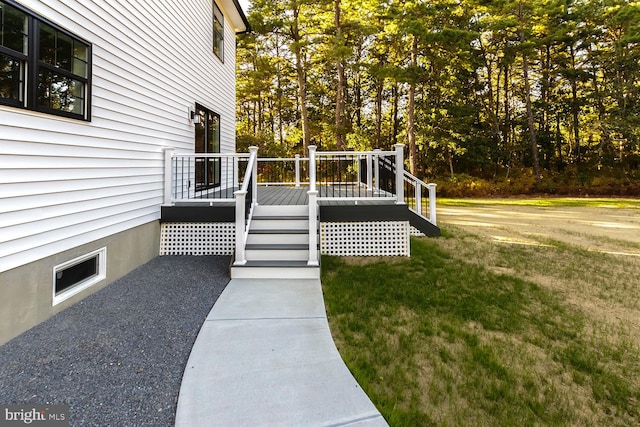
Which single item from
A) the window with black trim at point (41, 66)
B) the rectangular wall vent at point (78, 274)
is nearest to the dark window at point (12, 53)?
the window with black trim at point (41, 66)

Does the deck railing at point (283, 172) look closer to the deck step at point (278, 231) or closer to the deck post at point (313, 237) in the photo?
the deck step at point (278, 231)

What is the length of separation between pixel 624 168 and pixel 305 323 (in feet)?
83.7

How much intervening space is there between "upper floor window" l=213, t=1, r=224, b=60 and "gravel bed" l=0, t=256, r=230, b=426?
21.5 feet

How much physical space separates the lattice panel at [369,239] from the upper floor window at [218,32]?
557 centimetres

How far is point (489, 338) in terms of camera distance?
335cm

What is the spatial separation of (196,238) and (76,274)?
220cm

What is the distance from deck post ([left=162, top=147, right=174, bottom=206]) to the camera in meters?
5.67

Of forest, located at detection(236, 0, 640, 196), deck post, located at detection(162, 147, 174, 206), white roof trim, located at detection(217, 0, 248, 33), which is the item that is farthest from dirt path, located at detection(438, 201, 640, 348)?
white roof trim, located at detection(217, 0, 248, 33)

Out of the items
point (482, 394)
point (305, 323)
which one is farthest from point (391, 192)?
point (482, 394)

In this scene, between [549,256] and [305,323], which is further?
[549,256]

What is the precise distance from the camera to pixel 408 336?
3.35 metres

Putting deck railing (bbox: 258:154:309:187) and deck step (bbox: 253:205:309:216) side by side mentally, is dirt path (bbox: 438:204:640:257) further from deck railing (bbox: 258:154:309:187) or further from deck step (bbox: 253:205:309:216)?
deck step (bbox: 253:205:309:216)

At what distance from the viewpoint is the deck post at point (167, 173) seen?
18.6ft

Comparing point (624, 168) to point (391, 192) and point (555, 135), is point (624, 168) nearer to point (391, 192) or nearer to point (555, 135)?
point (555, 135)
